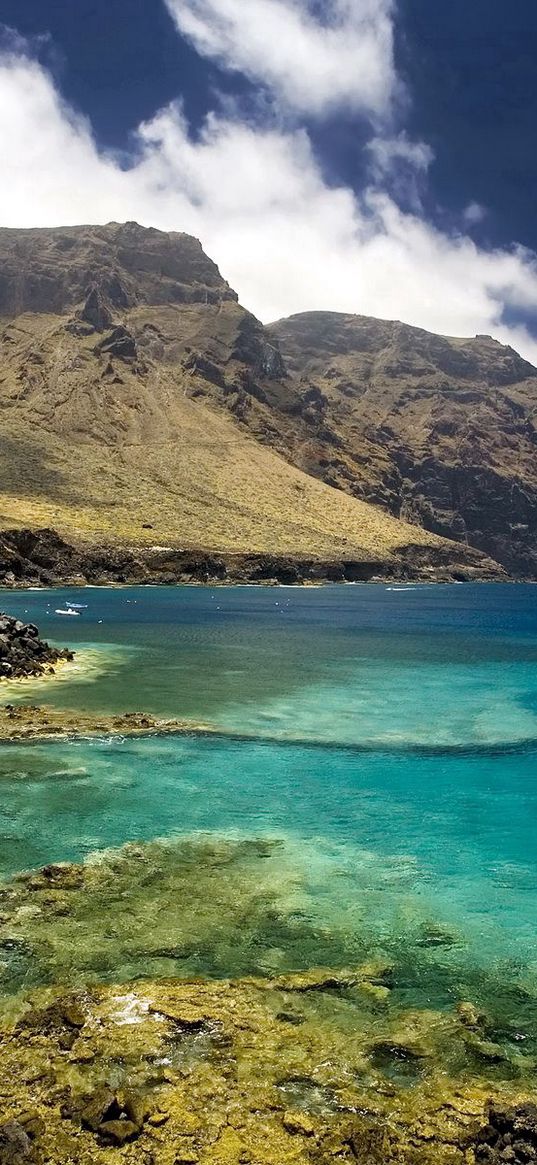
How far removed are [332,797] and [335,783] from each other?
4.72ft

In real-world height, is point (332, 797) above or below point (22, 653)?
below

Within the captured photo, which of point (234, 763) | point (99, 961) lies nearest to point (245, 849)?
point (99, 961)

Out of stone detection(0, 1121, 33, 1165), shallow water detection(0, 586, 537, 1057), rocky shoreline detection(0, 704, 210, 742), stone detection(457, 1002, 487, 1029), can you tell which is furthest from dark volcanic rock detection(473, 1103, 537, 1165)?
rocky shoreline detection(0, 704, 210, 742)

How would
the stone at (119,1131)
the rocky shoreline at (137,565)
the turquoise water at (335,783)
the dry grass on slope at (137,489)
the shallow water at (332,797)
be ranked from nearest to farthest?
the stone at (119,1131)
the shallow water at (332,797)
the turquoise water at (335,783)
the rocky shoreline at (137,565)
the dry grass on slope at (137,489)

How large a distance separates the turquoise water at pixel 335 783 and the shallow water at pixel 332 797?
72 mm

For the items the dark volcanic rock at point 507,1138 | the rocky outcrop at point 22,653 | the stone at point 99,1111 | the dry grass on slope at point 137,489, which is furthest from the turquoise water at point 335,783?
the dry grass on slope at point 137,489

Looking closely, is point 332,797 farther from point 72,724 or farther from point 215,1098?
point 215,1098

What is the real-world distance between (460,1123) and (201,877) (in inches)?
288

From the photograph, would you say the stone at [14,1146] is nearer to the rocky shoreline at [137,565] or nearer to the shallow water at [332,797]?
the shallow water at [332,797]

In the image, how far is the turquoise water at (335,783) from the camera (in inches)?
576

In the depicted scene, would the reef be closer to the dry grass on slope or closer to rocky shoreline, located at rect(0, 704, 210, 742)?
rocky shoreline, located at rect(0, 704, 210, 742)

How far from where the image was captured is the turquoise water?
48.0 ft

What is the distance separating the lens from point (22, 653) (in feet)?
135

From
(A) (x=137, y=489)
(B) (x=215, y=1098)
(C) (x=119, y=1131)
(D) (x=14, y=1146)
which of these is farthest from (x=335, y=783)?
(A) (x=137, y=489)
